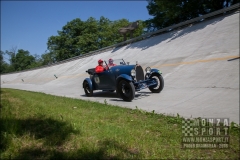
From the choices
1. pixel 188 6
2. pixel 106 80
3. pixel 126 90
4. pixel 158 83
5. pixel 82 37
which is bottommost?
pixel 126 90

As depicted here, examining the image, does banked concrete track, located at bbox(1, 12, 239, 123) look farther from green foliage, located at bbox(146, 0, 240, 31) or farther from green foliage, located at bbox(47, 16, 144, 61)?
green foliage, located at bbox(47, 16, 144, 61)

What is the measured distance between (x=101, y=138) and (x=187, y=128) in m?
1.69

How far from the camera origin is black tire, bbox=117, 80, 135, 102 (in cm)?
671

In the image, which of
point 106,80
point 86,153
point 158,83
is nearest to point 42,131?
point 86,153

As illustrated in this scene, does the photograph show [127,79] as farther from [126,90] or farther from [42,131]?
[42,131]

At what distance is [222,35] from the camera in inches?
471

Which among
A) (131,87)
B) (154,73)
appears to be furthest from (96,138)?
(154,73)

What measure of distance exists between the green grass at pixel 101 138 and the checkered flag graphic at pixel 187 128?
10cm

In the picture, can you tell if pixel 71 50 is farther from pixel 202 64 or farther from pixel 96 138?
pixel 96 138

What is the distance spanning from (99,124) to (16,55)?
310 ft

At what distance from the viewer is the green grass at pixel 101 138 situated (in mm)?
2803

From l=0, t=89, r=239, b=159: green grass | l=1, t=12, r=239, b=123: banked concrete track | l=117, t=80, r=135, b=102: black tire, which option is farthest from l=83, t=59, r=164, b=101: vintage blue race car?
l=0, t=89, r=239, b=159: green grass

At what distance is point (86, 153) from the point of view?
2.86m

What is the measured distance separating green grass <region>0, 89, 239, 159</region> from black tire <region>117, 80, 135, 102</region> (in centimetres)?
180
